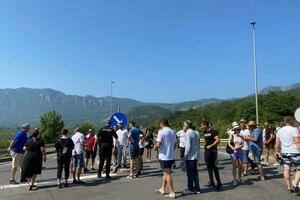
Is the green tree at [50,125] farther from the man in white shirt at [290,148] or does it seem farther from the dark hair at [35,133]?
the man in white shirt at [290,148]

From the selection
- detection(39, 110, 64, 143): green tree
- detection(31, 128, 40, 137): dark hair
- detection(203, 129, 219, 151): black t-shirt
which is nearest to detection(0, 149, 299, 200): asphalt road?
detection(203, 129, 219, 151): black t-shirt

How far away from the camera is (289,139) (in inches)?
415

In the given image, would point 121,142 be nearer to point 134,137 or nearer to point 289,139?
point 134,137

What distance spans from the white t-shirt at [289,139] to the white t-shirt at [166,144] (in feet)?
9.43

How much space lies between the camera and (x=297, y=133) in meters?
10.5

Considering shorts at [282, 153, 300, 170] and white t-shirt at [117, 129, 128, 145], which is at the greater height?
white t-shirt at [117, 129, 128, 145]

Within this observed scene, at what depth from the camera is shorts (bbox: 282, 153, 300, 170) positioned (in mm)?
10367

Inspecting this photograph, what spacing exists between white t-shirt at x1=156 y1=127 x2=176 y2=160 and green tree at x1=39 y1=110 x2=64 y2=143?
203 ft

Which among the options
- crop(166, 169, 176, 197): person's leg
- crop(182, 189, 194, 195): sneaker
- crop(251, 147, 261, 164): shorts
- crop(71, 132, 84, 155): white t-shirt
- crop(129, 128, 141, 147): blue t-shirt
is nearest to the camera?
crop(166, 169, 176, 197): person's leg

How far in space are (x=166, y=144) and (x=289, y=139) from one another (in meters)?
3.17

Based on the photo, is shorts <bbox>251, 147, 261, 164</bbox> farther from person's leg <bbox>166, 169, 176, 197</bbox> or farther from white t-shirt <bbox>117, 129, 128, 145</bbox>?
white t-shirt <bbox>117, 129, 128, 145</bbox>

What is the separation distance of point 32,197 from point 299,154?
711 centimetres

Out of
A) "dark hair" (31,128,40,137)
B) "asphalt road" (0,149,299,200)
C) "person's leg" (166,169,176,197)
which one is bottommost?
"asphalt road" (0,149,299,200)

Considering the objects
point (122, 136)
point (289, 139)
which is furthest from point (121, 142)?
point (289, 139)
